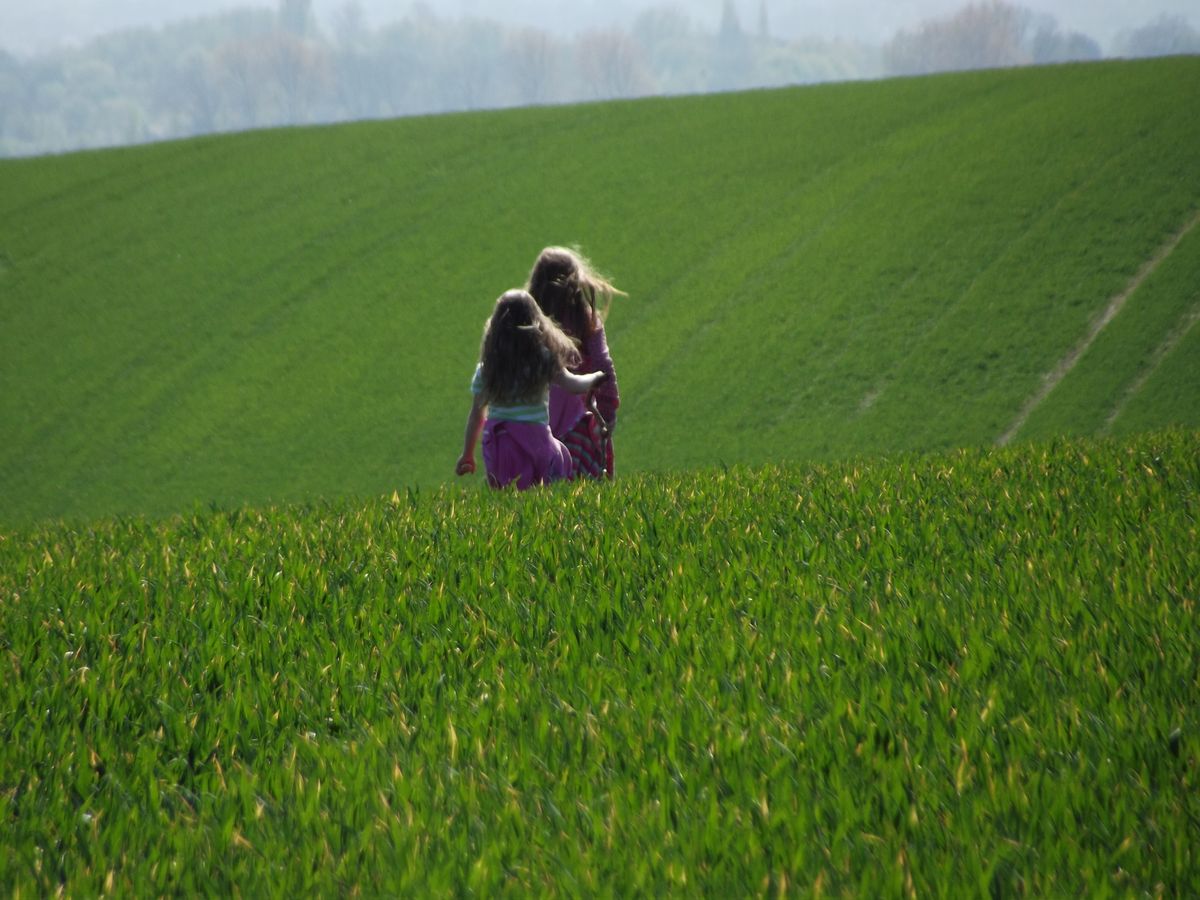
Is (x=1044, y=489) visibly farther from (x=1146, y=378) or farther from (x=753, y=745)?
(x=1146, y=378)

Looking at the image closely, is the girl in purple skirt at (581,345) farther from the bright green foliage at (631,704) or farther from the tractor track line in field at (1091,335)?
the tractor track line in field at (1091,335)

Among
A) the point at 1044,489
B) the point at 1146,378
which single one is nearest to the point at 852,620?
the point at 1044,489

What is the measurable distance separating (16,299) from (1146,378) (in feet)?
87.6

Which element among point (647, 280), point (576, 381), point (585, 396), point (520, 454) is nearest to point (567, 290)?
point (576, 381)

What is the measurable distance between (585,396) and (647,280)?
17563mm

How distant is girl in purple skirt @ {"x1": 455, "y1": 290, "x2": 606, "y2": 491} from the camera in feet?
23.3

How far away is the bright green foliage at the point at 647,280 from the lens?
64.7 feet

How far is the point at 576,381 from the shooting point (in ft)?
24.2

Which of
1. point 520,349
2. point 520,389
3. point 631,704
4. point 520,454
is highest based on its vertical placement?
point 631,704

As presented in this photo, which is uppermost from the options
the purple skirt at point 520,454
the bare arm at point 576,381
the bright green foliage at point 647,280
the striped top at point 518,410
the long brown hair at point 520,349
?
the long brown hair at point 520,349

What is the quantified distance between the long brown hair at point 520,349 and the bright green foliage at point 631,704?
128cm

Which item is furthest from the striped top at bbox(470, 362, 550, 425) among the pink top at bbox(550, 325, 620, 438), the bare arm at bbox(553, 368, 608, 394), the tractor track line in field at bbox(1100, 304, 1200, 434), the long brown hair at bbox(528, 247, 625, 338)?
the tractor track line in field at bbox(1100, 304, 1200, 434)

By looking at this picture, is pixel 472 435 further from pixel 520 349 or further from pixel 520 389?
pixel 520 349

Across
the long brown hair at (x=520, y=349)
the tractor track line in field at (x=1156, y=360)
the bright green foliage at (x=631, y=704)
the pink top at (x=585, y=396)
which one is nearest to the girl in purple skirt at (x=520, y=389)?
the long brown hair at (x=520, y=349)
